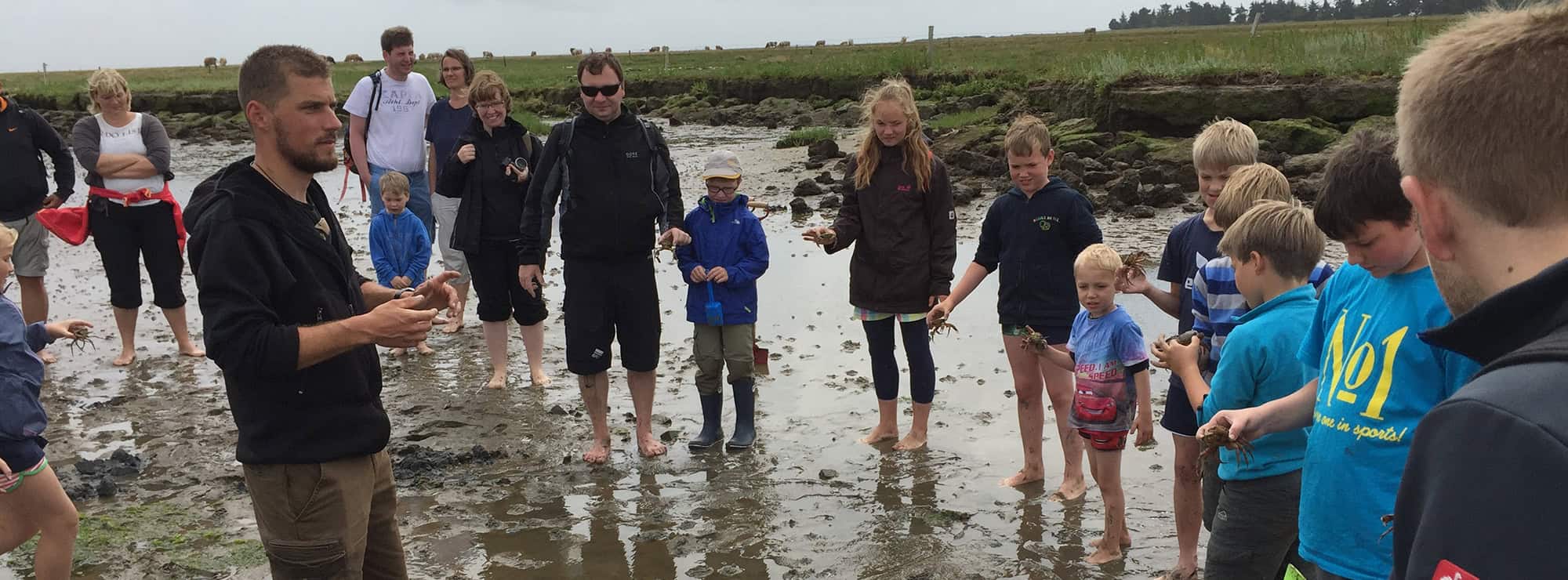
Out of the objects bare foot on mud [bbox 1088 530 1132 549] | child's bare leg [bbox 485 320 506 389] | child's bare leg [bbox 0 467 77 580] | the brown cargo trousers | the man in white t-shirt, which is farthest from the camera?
the man in white t-shirt

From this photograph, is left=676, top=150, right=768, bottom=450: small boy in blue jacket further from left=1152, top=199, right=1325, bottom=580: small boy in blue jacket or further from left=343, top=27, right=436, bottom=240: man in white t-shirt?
left=1152, top=199, right=1325, bottom=580: small boy in blue jacket

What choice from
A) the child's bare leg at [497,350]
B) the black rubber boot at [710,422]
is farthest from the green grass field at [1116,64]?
the child's bare leg at [497,350]

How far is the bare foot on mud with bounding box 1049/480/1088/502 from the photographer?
5.82 metres

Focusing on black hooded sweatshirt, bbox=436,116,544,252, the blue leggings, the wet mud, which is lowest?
the wet mud

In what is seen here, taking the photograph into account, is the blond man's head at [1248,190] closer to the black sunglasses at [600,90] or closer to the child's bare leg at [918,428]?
the child's bare leg at [918,428]

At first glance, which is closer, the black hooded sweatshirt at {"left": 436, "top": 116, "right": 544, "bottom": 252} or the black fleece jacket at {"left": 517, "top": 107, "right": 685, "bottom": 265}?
the black fleece jacket at {"left": 517, "top": 107, "right": 685, "bottom": 265}

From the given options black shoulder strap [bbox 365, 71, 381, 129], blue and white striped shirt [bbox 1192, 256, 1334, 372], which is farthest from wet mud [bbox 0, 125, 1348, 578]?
black shoulder strap [bbox 365, 71, 381, 129]

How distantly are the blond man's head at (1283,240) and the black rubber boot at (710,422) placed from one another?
3.78m

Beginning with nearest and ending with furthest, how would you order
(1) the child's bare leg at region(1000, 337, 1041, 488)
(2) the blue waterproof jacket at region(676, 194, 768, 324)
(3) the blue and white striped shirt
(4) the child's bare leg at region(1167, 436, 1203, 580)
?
1. (3) the blue and white striped shirt
2. (4) the child's bare leg at region(1167, 436, 1203, 580)
3. (1) the child's bare leg at region(1000, 337, 1041, 488)
4. (2) the blue waterproof jacket at region(676, 194, 768, 324)

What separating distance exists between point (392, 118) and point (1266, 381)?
719 centimetres

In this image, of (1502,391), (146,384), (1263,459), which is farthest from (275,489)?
(146,384)

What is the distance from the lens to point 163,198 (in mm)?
8586

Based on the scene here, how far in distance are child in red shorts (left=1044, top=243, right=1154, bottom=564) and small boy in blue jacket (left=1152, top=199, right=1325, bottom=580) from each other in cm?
115

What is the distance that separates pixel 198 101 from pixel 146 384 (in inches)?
1718
